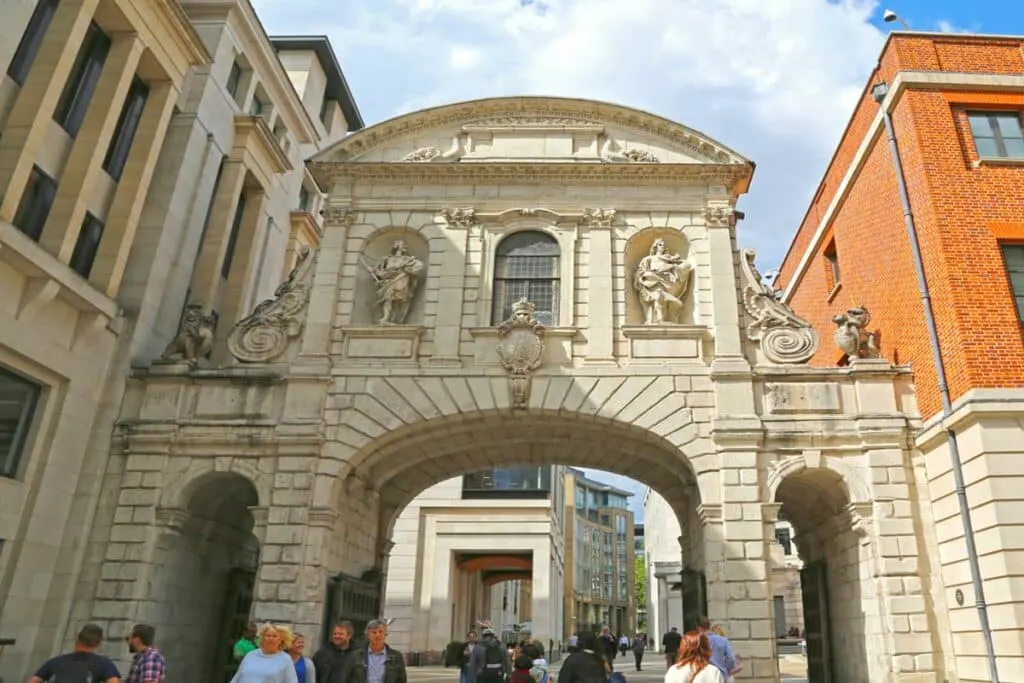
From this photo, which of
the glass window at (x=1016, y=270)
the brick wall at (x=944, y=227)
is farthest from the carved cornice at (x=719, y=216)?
the glass window at (x=1016, y=270)

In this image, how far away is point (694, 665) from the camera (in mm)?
6395

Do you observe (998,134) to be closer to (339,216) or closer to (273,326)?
(339,216)

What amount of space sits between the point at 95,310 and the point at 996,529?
17.1 meters

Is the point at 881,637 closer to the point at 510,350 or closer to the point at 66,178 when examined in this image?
the point at 510,350

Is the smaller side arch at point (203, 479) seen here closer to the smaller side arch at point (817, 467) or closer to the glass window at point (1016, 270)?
the smaller side arch at point (817, 467)

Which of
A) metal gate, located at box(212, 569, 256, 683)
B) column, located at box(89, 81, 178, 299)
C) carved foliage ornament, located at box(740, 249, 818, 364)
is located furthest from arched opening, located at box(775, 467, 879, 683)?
column, located at box(89, 81, 178, 299)

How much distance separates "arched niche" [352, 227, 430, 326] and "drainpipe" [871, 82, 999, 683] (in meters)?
10.5

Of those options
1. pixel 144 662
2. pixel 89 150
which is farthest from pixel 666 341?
pixel 89 150

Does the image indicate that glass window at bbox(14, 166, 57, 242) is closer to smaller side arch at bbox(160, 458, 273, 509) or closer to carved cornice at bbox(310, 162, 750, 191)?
smaller side arch at bbox(160, 458, 273, 509)

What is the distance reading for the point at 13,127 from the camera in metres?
13.6

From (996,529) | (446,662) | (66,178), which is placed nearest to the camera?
(996,529)

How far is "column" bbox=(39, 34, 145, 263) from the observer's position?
14.7 metres

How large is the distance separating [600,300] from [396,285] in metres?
4.69

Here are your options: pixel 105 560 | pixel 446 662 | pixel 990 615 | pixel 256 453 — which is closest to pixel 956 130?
pixel 990 615
